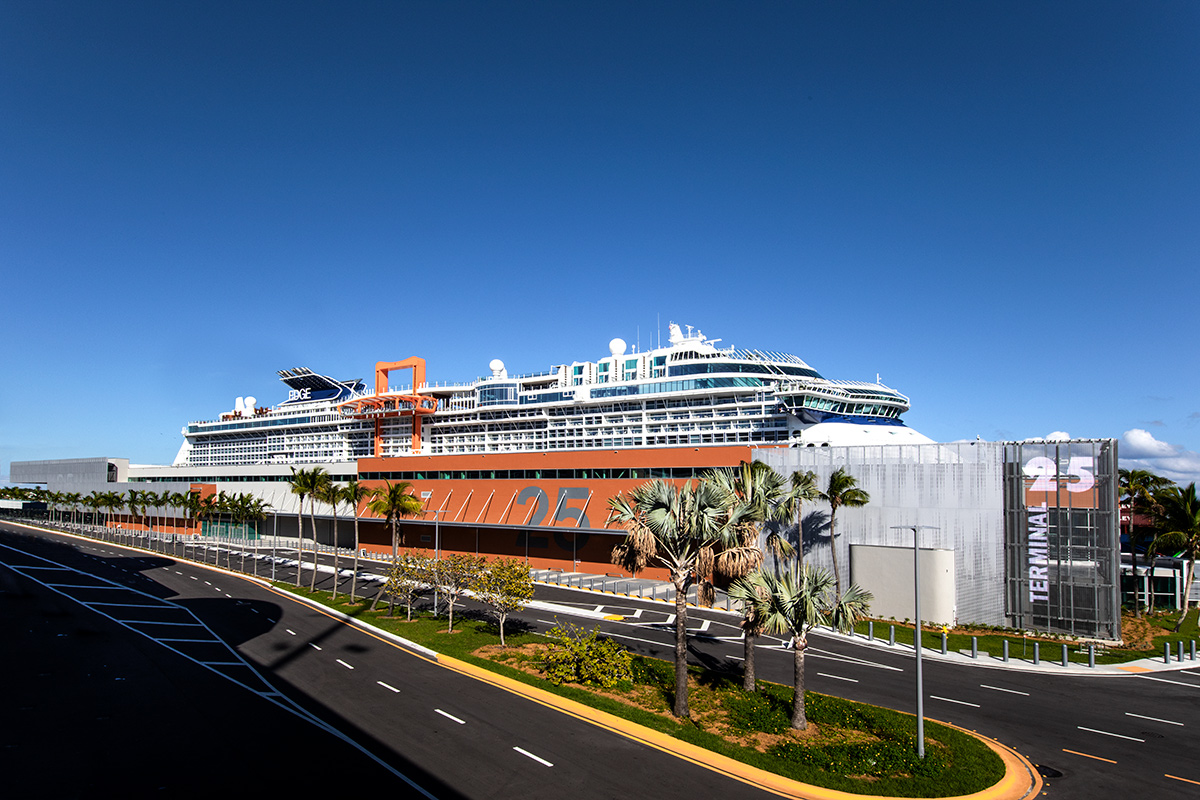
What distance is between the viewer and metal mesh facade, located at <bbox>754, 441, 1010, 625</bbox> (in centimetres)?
3884

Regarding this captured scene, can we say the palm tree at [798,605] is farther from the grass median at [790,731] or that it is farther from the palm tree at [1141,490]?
the palm tree at [1141,490]

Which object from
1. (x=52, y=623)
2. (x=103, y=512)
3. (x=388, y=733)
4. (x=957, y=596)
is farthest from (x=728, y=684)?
(x=103, y=512)

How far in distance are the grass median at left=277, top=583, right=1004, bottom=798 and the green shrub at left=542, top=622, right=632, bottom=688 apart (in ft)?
0.92

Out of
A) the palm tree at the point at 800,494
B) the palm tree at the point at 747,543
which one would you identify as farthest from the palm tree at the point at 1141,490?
the palm tree at the point at 747,543

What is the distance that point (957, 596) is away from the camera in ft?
128

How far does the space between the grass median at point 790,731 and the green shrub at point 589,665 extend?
28cm

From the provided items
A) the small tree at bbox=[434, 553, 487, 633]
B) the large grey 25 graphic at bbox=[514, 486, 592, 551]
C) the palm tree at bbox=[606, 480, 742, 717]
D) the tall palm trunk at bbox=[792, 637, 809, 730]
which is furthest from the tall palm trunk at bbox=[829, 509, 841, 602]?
the small tree at bbox=[434, 553, 487, 633]

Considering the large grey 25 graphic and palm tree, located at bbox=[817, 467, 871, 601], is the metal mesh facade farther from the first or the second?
the large grey 25 graphic

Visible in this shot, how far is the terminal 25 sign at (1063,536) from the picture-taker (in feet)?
119

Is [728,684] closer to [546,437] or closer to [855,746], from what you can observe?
[855,746]

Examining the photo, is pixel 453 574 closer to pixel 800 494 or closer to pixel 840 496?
pixel 800 494

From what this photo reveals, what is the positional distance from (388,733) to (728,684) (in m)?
12.1

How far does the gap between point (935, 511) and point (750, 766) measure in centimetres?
2748

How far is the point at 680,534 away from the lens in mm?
22000
